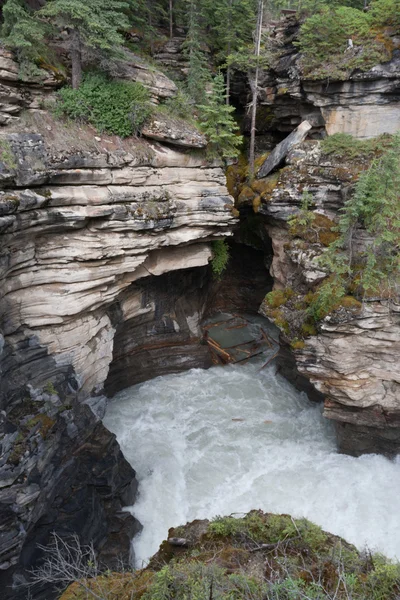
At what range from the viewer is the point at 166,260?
1566cm

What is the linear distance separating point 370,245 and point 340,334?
10.1ft

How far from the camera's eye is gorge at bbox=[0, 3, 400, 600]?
11.0m

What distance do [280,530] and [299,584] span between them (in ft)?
5.51

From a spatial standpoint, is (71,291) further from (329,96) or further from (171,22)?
(171,22)

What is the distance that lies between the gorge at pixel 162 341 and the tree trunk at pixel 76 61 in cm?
60

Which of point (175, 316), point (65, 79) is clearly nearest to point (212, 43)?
point (65, 79)

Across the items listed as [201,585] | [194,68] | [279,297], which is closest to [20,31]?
[194,68]

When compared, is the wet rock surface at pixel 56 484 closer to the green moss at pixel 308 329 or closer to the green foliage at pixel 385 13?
the green moss at pixel 308 329

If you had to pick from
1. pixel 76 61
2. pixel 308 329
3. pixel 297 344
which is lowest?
pixel 297 344

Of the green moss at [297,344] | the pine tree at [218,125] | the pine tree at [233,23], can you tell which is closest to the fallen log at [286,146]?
the pine tree at [218,125]

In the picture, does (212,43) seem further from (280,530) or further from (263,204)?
(280,530)

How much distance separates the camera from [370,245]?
12.6m

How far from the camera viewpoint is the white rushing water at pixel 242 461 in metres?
12.4

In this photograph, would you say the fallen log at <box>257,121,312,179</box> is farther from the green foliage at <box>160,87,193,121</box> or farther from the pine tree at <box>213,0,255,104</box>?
the green foliage at <box>160,87,193,121</box>
